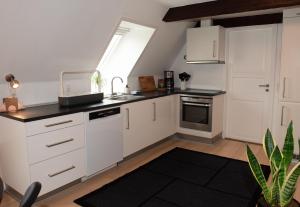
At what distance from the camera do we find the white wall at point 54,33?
233 centimetres

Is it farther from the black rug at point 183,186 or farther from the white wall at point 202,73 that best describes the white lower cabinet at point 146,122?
the white wall at point 202,73

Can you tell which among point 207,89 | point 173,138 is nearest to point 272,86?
point 207,89

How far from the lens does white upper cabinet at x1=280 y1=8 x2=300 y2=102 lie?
10.7 feet

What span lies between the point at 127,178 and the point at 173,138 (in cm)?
175

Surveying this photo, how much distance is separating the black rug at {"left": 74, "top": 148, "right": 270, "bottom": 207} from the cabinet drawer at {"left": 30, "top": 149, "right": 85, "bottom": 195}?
27cm

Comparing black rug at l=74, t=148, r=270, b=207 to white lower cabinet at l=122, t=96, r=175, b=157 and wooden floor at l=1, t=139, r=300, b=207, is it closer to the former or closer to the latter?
wooden floor at l=1, t=139, r=300, b=207

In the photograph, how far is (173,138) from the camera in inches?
182

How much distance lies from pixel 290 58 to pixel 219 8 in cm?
113

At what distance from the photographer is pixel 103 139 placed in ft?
10.0

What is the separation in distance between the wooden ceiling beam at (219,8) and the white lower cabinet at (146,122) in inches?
50.2

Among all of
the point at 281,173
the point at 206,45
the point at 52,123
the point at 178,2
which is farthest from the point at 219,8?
the point at 52,123

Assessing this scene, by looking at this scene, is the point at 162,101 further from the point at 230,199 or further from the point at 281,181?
the point at 281,181

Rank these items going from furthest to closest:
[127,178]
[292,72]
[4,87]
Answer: [292,72] < [127,178] < [4,87]

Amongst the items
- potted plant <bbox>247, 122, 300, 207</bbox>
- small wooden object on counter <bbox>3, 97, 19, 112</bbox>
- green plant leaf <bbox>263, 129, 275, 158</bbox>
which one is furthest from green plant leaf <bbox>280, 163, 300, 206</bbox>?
small wooden object on counter <bbox>3, 97, 19, 112</bbox>
